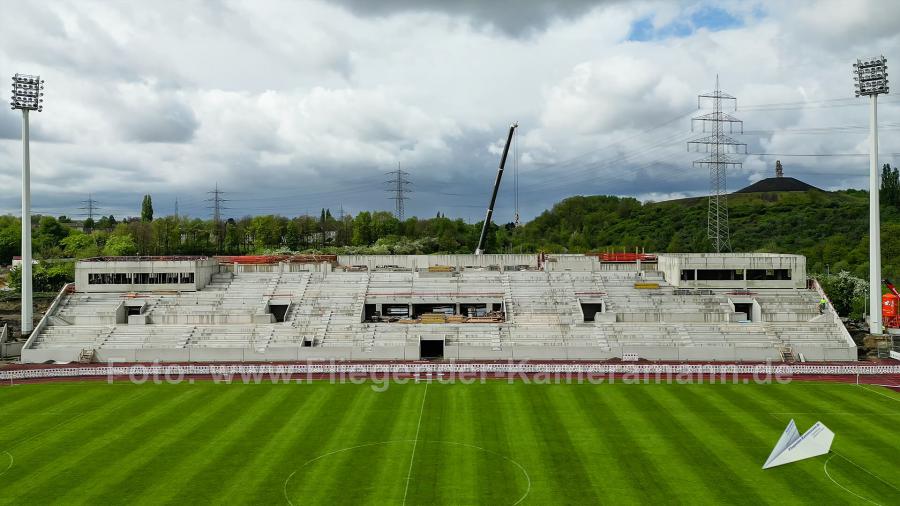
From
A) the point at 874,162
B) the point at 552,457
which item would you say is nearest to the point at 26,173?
the point at 552,457

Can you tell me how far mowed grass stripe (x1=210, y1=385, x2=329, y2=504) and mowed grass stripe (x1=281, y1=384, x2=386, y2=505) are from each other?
0.47 metres

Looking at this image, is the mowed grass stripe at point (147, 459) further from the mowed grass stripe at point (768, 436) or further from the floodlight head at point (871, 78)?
the floodlight head at point (871, 78)

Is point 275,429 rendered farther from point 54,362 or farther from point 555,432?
point 54,362

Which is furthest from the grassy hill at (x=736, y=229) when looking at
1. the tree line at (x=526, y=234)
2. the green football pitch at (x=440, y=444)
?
the green football pitch at (x=440, y=444)

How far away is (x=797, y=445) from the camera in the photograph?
1131 inches

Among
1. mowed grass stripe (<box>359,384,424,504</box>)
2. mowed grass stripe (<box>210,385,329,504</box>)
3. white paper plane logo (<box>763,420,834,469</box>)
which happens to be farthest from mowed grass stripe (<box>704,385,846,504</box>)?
mowed grass stripe (<box>210,385,329,504</box>)

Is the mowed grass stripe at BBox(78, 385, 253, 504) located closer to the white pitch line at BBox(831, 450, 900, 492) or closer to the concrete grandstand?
the concrete grandstand

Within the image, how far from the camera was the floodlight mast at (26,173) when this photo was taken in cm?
6356

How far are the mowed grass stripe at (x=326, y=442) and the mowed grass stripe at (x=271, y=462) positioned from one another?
0.47 m

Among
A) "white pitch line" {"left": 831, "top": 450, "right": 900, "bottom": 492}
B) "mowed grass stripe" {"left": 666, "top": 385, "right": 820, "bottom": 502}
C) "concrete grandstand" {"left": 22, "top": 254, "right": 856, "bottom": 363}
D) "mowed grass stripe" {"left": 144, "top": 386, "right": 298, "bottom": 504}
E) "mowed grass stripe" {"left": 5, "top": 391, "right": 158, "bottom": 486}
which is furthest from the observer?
"concrete grandstand" {"left": 22, "top": 254, "right": 856, "bottom": 363}

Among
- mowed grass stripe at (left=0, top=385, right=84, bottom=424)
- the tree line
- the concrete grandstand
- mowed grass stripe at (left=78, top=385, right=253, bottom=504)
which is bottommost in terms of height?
mowed grass stripe at (left=0, top=385, right=84, bottom=424)

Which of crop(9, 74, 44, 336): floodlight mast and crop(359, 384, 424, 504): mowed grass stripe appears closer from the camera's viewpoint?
crop(359, 384, 424, 504): mowed grass stripe

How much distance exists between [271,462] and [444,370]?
22304 millimetres

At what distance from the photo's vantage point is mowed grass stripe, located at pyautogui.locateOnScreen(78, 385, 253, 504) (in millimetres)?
24969
